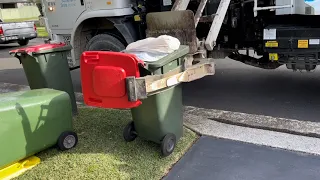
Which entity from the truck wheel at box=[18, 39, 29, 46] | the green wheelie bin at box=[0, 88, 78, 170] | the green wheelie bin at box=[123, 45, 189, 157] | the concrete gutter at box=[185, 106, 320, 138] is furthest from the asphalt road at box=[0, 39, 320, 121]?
the truck wheel at box=[18, 39, 29, 46]

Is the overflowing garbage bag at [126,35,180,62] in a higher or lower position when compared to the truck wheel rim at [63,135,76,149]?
higher

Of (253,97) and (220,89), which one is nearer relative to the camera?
(253,97)

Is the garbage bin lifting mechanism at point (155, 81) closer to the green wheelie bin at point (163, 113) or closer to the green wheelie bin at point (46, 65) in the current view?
the green wheelie bin at point (163, 113)

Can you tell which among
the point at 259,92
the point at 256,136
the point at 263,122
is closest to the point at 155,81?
the point at 256,136

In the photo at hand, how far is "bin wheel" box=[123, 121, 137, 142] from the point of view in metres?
3.87

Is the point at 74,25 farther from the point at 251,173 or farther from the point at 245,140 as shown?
the point at 251,173

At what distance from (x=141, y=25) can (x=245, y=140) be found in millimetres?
2511

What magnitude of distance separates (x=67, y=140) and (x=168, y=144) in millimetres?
1112

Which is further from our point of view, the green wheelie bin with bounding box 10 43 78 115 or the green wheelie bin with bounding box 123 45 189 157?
the green wheelie bin with bounding box 10 43 78 115

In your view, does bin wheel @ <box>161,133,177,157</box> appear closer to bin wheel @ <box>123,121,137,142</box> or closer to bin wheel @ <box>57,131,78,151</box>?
bin wheel @ <box>123,121,137,142</box>

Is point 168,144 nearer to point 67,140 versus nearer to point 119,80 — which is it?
point 119,80

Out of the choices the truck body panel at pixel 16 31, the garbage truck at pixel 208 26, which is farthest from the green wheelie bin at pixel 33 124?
the truck body panel at pixel 16 31

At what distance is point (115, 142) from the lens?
3924 millimetres

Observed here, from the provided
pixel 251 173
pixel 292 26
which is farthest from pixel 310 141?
pixel 292 26
